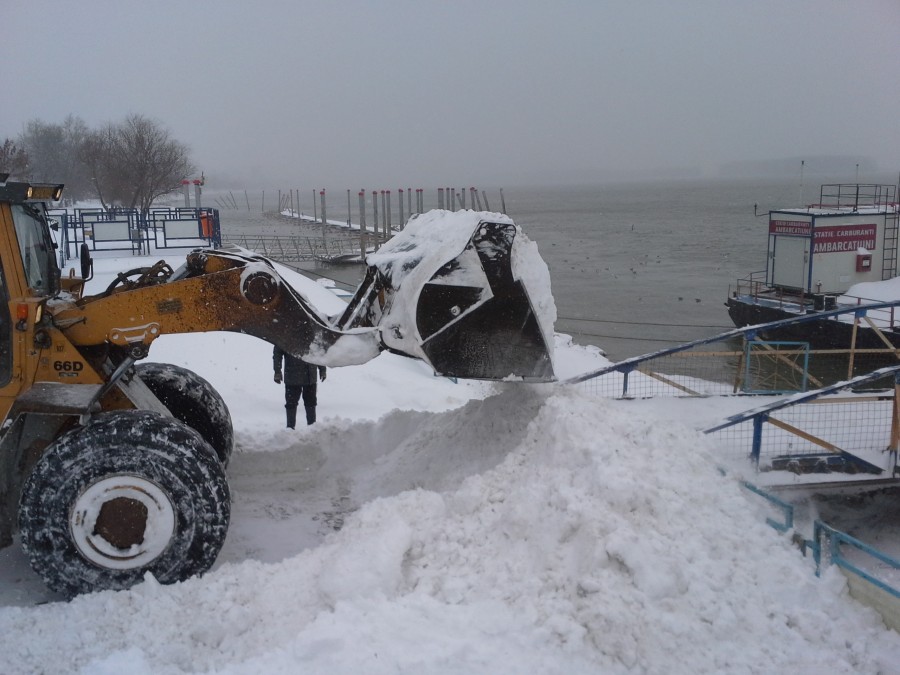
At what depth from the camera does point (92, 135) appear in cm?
4859

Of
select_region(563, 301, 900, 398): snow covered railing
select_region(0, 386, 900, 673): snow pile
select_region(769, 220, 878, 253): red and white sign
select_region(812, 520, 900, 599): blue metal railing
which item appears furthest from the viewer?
select_region(769, 220, 878, 253): red and white sign

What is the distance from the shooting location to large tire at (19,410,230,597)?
462cm

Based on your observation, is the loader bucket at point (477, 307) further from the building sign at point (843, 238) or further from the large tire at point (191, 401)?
the building sign at point (843, 238)

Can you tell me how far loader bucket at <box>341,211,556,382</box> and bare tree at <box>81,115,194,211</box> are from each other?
3985 cm

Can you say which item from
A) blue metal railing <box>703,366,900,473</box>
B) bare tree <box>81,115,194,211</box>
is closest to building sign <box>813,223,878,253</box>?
blue metal railing <box>703,366,900,473</box>

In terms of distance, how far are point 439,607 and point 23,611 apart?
2.39 metres

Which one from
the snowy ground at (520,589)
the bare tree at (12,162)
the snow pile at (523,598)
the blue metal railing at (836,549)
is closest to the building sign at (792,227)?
the snowy ground at (520,589)

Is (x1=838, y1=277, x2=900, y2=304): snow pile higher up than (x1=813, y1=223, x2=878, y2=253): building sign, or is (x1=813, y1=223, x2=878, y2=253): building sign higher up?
(x1=813, y1=223, x2=878, y2=253): building sign

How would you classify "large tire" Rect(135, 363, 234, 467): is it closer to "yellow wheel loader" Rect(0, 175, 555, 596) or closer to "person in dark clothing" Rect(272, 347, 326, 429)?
"yellow wheel loader" Rect(0, 175, 555, 596)

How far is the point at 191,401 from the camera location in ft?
21.9

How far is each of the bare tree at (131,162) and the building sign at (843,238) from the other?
32624 millimetres

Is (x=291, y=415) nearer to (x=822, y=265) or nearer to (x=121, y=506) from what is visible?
(x=121, y=506)

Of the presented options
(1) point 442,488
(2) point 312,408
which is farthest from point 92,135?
(1) point 442,488

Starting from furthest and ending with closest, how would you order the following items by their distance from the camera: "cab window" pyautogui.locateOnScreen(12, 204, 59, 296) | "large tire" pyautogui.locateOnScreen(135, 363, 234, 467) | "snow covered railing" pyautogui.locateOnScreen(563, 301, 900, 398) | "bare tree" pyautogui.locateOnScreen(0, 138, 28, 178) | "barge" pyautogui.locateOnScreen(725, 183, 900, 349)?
"bare tree" pyautogui.locateOnScreen(0, 138, 28, 178) < "barge" pyautogui.locateOnScreen(725, 183, 900, 349) < "snow covered railing" pyautogui.locateOnScreen(563, 301, 900, 398) < "large tire" pyautogui.locateOnScreen(135, 363, 234, 467) < "cab window" pyautogui.locateOnScreen(12, 204, 59, 296)
